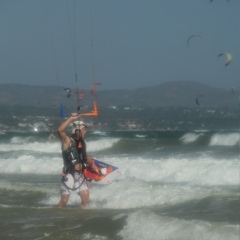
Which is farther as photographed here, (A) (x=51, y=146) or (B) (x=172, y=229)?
(A) (x=51, y=146)

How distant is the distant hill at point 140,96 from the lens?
62919 mm

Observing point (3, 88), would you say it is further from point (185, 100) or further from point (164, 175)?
point (164, 175)

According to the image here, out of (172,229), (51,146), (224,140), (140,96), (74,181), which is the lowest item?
(172,229)

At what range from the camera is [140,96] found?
→ 7525 centimetres

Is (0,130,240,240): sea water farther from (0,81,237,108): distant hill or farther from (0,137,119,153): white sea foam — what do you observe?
(0,81,237,108): distant hill

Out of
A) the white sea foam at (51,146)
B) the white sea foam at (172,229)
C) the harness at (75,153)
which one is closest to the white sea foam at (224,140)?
the white sea foam at (51,146)

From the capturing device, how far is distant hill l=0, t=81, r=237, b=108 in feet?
206

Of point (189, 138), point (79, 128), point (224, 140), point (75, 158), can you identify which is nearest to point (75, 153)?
point (75, 158)

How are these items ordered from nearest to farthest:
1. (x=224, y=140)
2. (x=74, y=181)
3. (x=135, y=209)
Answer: (x=74, y=181), (x=135, y=209), (x=224, y=140)

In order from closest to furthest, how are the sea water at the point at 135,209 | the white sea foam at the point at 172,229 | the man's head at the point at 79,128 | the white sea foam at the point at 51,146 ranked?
1. the white sea foam at the point at 172,229
2. the sea water at the point at 135,209
3. the man's head at the point at 79,128
4. the white sea foam at the point at 51,146

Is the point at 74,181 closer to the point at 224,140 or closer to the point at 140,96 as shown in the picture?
the point at 224,140

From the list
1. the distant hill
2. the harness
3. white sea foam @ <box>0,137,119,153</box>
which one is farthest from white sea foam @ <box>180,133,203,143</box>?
the harness

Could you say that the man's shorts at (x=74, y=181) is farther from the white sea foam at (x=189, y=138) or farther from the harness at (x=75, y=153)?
the white sea foam at (x=189, y=138)

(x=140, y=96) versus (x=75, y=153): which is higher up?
(x=140, y=96)
